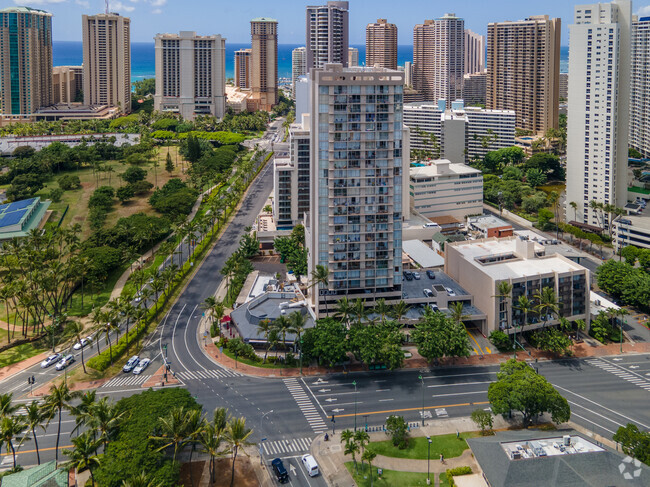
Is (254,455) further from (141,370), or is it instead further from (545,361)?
(545,361)

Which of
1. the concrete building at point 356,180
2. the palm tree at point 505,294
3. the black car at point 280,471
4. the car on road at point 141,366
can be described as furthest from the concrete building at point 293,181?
the black car at point 280,471

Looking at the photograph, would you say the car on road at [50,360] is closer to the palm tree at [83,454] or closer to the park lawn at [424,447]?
the palm tree at [83,454]

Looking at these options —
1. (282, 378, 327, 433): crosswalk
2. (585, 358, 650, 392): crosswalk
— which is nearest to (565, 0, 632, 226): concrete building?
(585, 358, 650, 392): crosswalk

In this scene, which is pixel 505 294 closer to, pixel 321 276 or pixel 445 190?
pixel 321 276

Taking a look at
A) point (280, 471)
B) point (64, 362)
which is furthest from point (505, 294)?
point (64, 362)

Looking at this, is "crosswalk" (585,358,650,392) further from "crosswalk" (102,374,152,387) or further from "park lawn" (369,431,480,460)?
"crosswalk" (102,374,152,387)

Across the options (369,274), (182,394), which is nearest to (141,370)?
(182,394)

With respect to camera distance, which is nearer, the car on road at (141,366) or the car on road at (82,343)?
the car on road at (141,366)
